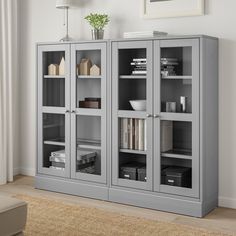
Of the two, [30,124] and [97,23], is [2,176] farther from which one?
[97,23]

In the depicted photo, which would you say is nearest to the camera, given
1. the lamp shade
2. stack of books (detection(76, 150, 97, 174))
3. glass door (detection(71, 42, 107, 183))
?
glass door (detection(71, 42, 107, 183))

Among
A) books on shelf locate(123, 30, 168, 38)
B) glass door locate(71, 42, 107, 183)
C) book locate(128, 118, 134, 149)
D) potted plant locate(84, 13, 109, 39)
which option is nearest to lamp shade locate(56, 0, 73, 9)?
potted plant locate(84, 13, 109, 39)

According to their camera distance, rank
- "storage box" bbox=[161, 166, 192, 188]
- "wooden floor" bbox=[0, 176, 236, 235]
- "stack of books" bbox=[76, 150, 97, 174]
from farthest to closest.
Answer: "stack of books" bbox=[76, 150, 97, 174]
"storage box" bbox=[161, 166, 192, 188]
"wooden floor" bbox=[0, 176, 236, 235]

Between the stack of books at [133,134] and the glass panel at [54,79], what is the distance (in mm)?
761

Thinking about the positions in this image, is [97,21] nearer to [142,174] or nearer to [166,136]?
[166,136]

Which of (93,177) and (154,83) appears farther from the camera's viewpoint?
(93,177)

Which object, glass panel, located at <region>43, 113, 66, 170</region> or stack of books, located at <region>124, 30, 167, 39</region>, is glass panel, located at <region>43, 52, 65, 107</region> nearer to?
glass panel, located at <region>43, 113, 66, 170</region>

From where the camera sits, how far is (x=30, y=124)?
18.9 feet

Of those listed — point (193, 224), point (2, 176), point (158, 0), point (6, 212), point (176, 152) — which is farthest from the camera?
point (2, 176)

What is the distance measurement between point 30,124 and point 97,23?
63.2 inches

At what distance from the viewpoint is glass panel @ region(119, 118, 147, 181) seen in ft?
14.6

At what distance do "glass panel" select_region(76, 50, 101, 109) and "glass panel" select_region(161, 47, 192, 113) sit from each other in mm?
718

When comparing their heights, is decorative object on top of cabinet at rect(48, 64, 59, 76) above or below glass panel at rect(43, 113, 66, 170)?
above

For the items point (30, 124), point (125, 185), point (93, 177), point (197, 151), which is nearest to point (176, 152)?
point (197, 151)
